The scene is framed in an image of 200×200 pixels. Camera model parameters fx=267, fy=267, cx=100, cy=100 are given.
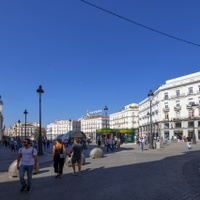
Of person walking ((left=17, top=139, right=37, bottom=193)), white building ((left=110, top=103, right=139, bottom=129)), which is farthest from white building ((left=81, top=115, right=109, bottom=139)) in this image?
person walking ((left=17, top=139, right=37, bottom=193))

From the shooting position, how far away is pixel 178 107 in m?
77.7

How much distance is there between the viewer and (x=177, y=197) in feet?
22.9

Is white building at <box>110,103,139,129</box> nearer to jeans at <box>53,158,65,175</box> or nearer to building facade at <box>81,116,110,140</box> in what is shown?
building facade at <box>81,116,110,140</box>

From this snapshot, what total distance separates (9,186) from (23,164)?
1.84 meters

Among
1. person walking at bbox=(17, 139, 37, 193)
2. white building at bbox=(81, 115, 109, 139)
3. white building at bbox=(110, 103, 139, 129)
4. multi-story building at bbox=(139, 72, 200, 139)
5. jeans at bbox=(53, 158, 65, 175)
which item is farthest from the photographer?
white building at bbox=(81, 115, 109, 139)

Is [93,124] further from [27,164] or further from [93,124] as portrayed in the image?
[27,164]

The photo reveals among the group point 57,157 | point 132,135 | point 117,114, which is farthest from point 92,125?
point 57,157

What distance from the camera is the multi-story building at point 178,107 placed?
72688 millimetres

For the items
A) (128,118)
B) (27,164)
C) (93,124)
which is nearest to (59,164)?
(27,164)

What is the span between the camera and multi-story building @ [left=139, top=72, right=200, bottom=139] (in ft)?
238

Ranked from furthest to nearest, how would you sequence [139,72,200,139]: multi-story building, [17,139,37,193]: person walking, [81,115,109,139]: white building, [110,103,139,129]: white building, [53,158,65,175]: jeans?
1. [81,115,109,139]: white building
2. [110,103,139,129]: white building
3. [139,72,200,139]: multi-story building
4. [53,158,65,175]: jeans
5. [17,139,37,193]: person walking

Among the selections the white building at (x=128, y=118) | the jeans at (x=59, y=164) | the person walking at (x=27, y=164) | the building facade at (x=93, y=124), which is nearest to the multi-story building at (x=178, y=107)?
the white building at (x=128, y=118)

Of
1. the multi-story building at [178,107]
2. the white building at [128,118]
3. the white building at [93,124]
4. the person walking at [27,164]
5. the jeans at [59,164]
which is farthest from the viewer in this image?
the white building at [93,124]

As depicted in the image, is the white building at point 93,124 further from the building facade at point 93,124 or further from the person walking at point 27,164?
the person walking at point 27,164
